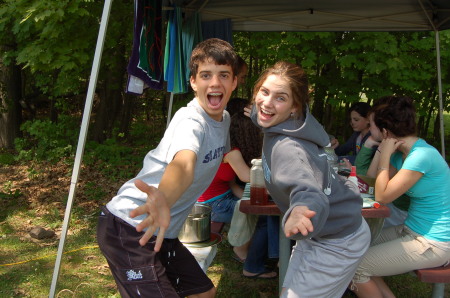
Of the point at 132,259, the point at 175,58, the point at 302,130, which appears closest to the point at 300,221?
the point at 302,130

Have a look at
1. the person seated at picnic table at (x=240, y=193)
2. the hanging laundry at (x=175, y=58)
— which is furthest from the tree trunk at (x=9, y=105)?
the person seated at picnic table at (x=240, y=193)

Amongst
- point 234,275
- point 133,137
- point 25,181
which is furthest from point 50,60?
point 133,137

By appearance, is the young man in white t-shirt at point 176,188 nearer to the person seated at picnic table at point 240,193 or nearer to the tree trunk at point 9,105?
the person seated at picnic table at point 240,193

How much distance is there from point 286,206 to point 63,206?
404 cm

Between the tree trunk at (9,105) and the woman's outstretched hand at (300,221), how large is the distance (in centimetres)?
756

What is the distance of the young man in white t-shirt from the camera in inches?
68.4

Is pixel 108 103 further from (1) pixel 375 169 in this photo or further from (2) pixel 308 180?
(2) pixel 308 180

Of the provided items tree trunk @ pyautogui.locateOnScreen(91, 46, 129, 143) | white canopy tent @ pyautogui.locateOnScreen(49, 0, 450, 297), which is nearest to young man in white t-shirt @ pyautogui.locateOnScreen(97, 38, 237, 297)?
white canopy tent @ pyautogui.locateOnScreen(49, 0, 450, 297)

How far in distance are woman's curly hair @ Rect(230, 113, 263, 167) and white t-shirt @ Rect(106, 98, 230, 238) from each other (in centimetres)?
121

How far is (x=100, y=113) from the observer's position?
8.36m

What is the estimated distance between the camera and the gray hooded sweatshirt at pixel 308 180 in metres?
1.54

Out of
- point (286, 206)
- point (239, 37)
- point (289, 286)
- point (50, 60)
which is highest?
point (239, 37)

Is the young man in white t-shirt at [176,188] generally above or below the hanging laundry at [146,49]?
below

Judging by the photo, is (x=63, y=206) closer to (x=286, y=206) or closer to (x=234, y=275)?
(x=234, y=275)
